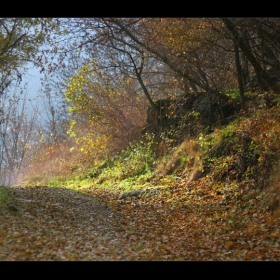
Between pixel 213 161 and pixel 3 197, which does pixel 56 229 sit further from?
pixel 213 161

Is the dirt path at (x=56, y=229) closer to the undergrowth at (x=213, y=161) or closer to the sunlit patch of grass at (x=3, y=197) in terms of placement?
the sunlit patch of grass at (x=3, y=197)

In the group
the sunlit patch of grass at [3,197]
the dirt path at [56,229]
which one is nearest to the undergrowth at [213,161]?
the dirt path at [56,229]

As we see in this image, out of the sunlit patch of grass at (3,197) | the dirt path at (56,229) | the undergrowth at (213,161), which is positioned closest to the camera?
the dirt path at (56,229)

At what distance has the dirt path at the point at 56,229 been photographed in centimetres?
757

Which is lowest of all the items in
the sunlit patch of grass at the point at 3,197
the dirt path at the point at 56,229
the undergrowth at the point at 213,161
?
the dirt path at the point at 56,229

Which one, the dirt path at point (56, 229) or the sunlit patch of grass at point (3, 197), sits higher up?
the sunlit patch of grass at point (3, 197)

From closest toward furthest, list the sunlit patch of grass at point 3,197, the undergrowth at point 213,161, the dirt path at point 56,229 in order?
the dirt path at point 56,229
the sunlit patch of grass at point 3,197
the undergrowth at point 213,161

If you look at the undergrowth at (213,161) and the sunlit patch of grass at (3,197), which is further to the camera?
the undergrowth at (213,161)

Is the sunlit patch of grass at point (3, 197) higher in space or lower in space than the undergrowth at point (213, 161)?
lower

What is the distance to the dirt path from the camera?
24.8 ft

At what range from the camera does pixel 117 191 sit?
17250 millimetres
